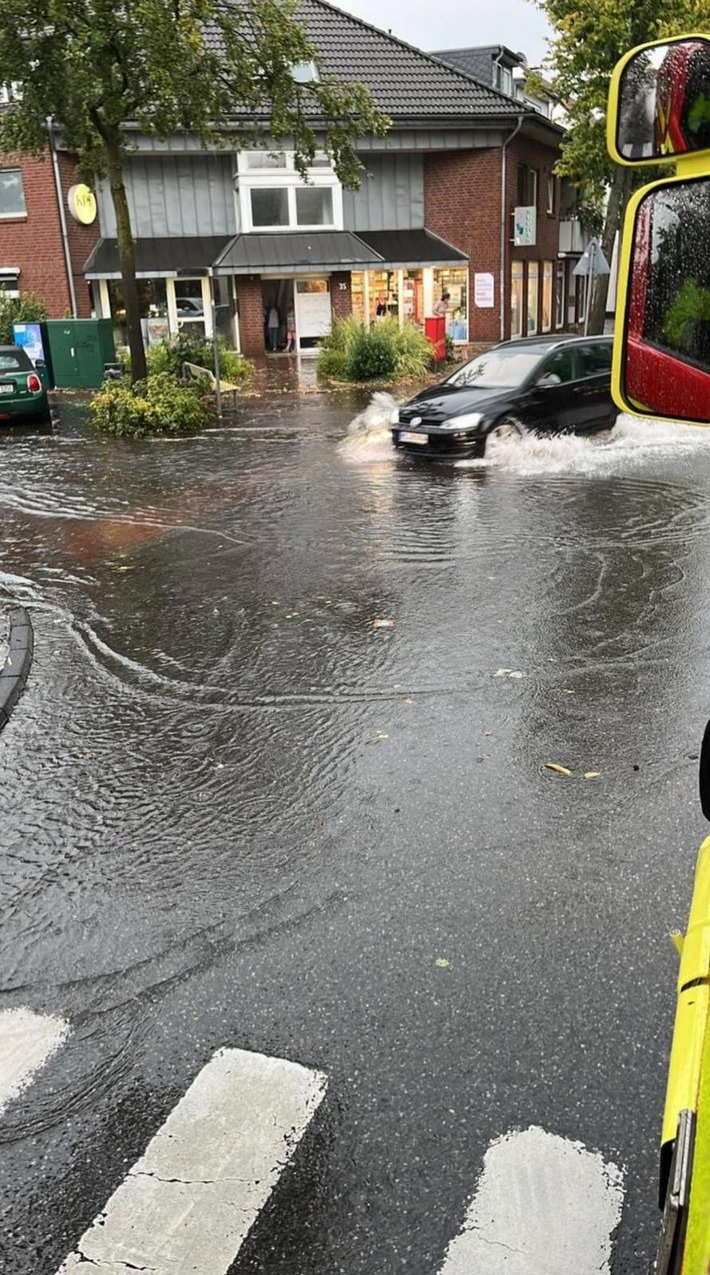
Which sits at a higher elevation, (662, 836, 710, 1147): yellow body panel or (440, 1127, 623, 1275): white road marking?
(662, 836, 710, 1147): yellow body panel

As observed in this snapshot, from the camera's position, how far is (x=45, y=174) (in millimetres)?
27984

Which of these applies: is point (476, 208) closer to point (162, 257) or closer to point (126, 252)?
point (162, 257)

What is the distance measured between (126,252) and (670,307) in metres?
18.3

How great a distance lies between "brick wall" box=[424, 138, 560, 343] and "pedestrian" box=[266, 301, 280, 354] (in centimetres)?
574

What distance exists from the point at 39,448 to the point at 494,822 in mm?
14428

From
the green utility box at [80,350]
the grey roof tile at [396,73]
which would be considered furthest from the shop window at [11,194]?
the grey roof tile at [396,73]

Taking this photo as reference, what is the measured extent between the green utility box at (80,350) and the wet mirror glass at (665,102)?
2304 centimetres

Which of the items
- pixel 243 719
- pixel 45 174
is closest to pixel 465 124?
pixel 45 174

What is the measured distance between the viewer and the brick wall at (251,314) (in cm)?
3100

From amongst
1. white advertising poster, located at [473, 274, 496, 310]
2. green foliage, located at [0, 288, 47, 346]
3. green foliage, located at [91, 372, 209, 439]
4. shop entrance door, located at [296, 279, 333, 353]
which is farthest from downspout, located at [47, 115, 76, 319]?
white advertising poster, located at [473, 274, 496, 310]

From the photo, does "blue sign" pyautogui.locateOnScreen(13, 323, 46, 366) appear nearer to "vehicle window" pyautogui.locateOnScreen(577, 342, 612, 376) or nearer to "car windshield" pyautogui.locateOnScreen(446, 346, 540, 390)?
"car windshield" pyautogui.locateOnScreen(446, 346, 540, 390)

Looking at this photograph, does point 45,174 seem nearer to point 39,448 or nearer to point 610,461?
point 39,448

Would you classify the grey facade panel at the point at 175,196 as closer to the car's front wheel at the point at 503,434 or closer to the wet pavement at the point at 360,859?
the car's front wheel at the point at 503,434

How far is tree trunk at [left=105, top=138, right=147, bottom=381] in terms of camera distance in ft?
58.4
